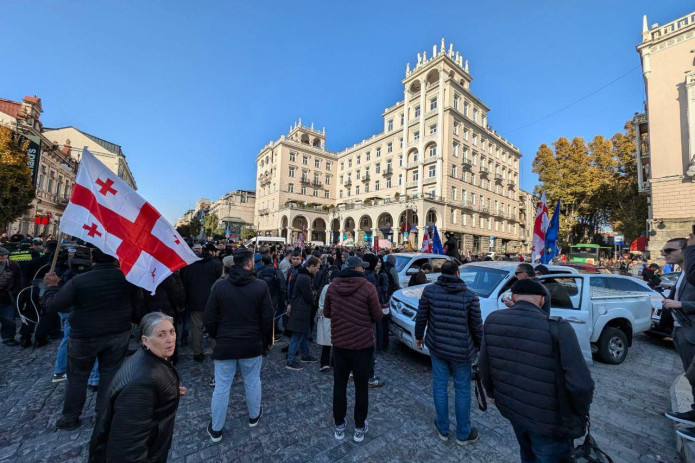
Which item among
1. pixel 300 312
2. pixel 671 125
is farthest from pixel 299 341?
pixel 671 125

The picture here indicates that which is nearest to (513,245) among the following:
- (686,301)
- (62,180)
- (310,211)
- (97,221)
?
(310,211)

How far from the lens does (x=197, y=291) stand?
518cm

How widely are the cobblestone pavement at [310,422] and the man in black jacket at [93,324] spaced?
0.45 metres

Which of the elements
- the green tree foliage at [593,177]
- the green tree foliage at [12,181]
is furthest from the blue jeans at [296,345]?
the green tree foliage at [593,177]

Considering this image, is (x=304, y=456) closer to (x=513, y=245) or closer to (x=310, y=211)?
(x=310, y=211)

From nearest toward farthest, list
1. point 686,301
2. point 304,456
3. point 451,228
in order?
point 304,456
point 686,301
point 451,228

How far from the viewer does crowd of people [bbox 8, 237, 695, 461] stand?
172cm

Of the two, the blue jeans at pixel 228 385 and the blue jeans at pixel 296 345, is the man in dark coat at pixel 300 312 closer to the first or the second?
the blue jeans at pixel 296 345

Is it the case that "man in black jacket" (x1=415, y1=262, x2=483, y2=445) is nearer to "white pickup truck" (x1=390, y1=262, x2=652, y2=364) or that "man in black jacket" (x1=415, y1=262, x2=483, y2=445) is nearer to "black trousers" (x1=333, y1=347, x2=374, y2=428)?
"black trousers" (x1=333, y1=347, x2=374, y2=428)

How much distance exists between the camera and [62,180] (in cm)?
3128

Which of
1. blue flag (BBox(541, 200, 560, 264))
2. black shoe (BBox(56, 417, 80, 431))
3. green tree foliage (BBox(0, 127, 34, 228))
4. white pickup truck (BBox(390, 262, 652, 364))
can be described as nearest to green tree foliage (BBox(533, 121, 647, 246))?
blue flag (BBox(541, 200, 560, 264))

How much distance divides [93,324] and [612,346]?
8.61 metres

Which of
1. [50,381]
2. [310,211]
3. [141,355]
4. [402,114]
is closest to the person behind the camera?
[141,355]

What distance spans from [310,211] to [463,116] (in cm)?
2506
